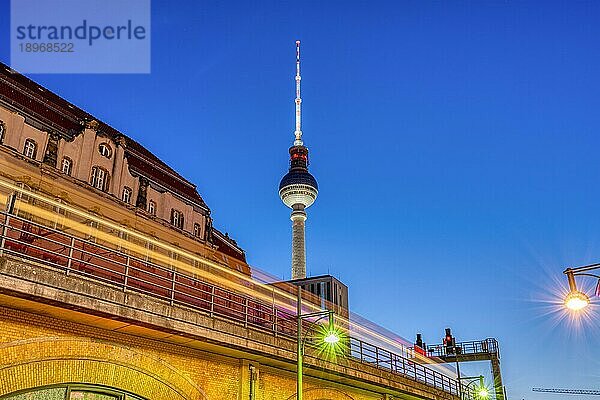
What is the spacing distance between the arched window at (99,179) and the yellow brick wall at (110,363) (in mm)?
25002

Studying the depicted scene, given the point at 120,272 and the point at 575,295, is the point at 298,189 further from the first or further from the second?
the point at 575,295

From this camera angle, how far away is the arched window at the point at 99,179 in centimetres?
3994

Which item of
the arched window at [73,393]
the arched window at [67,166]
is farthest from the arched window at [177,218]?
the arched window at [73,393]

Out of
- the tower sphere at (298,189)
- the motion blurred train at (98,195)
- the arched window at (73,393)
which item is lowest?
the arched window at (73,393)

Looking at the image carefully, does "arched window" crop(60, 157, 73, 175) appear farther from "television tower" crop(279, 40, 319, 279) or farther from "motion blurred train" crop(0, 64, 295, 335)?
"television tower" crop(279, 40, 319, 279)

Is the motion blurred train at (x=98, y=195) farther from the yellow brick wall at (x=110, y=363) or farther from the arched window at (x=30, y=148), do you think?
the yellow brick wall at (x=110, y=363)

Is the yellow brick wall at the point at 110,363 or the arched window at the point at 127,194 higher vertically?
the arched window at the point at 127,194

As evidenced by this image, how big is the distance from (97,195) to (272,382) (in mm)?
23642

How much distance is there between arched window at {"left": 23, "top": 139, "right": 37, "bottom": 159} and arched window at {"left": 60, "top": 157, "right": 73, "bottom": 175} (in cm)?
218

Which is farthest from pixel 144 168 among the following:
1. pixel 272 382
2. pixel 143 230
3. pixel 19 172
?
pixel 272 382

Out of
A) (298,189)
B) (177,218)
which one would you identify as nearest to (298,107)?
(298,189)

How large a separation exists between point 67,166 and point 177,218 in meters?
12.1

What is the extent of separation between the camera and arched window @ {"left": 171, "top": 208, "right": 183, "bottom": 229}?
47.4 metres

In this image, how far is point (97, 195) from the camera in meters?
38.9
